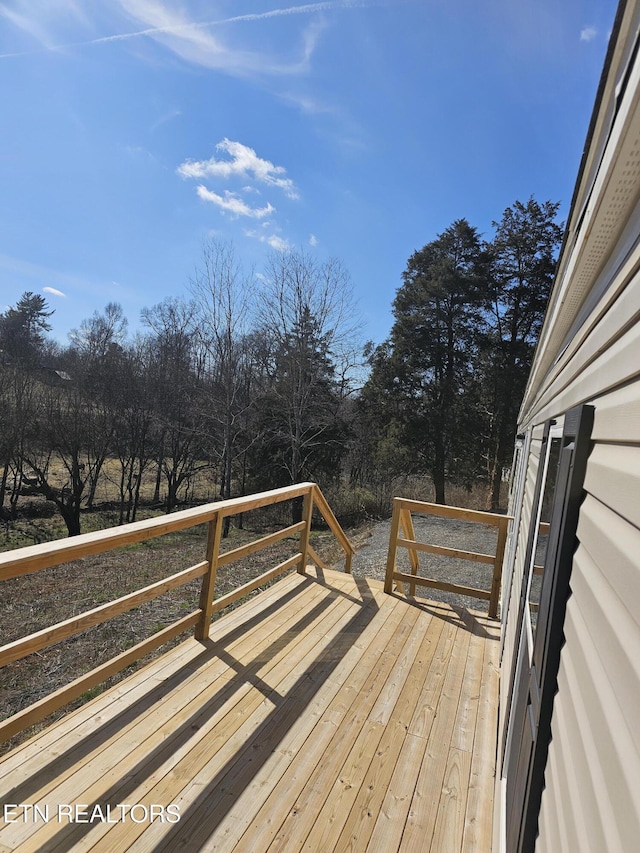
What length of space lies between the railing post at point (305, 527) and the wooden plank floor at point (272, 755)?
50.5 inches

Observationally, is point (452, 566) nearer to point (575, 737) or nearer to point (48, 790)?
point (48, 790)

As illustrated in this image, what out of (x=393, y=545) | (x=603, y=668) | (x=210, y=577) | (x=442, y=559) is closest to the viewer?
(x=603, y=668)

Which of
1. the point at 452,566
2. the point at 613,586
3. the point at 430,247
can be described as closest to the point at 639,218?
the point at 613,586

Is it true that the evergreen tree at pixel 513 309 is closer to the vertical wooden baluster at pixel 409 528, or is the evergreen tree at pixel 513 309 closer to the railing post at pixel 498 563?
the vertical wooden baluster at pixel 409 528

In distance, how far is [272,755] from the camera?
2.27m

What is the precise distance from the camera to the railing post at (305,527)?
4.50m

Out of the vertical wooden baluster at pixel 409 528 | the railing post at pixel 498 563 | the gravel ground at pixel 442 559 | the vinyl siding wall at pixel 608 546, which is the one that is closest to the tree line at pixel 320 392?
the gravel ground at pixel 442 559

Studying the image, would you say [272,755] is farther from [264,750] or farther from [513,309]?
[513,309]

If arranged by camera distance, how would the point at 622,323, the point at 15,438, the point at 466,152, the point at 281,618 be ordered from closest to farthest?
the point at 622,323
the point at 281,618
the point at 466,152
the point at 15,438

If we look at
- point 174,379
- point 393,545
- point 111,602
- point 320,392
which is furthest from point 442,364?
point 111,602

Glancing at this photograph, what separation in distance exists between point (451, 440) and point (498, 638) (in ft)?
47.5

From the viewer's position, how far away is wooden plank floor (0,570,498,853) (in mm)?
1814

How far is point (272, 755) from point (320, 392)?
14.1 meters

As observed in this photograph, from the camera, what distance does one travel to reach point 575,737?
0.76m
